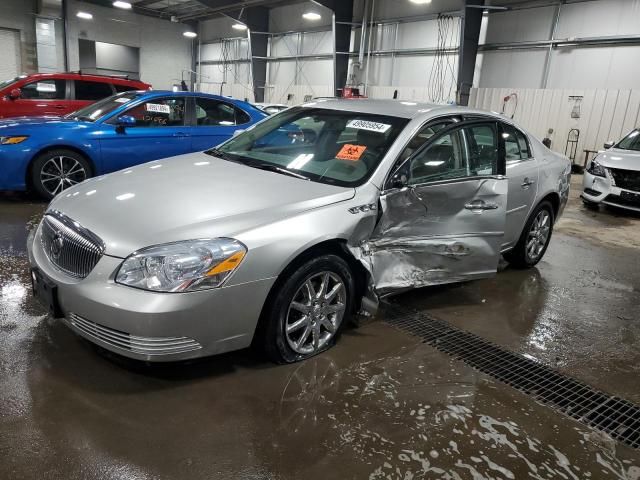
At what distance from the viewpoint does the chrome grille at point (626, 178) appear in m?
7.33

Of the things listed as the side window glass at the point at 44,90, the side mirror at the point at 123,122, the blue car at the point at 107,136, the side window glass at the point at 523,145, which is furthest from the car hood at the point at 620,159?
the side window glass at the point at 44,90

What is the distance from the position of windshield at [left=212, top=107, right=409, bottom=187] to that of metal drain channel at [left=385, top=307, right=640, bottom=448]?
3.66ft

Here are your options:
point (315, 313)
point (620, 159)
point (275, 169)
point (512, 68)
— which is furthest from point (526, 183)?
point (512, 68)

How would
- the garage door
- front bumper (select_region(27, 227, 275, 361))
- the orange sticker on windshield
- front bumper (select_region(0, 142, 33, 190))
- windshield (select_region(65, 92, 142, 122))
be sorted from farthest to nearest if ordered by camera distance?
the garage door
windshield (select_region(65, 92, 142, 122))
front bumper (select_region(0, 142, 33, 190))
the orange sticker on windshield
front bumper (select_region(27, 227, 275, 361))

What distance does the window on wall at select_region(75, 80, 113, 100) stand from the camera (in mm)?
8734

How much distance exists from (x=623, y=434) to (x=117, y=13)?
2563 centimetres

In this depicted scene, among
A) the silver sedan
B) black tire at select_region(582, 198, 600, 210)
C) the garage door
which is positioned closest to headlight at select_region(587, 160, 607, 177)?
black tire at select_region(582, 198, 600, 210)

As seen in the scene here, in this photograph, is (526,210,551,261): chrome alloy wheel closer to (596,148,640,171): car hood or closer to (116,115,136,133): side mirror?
(596,148,640,171): car hood

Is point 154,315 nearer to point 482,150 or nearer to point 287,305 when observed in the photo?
point 287,305

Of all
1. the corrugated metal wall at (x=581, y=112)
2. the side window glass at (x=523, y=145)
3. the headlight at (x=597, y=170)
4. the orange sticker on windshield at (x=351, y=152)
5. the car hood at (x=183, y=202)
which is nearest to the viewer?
the car hood at (x=183, y=202)

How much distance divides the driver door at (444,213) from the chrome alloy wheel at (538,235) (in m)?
1.15

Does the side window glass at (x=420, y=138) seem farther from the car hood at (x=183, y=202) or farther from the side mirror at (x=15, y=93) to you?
the side mirror at (x=15, y=93)

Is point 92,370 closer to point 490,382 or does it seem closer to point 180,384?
point 180,384

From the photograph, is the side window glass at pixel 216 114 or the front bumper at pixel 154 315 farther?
the side window glass at pixel 216 114
